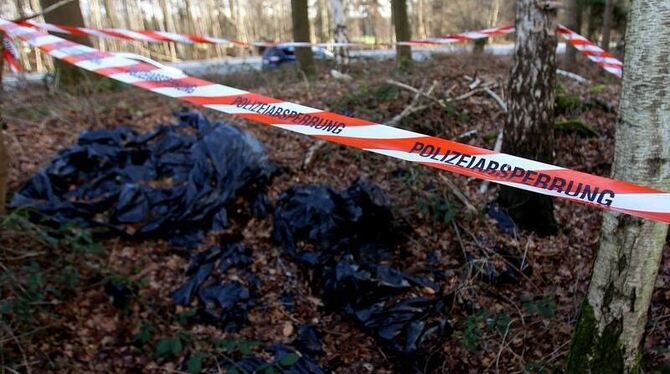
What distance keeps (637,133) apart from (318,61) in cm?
1196

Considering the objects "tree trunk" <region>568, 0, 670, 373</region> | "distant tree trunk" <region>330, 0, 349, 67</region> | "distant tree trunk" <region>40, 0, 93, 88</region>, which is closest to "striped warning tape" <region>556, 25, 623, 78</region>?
"tree trunk" <region>568, 0, 670, 373</region>

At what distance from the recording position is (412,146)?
213cm

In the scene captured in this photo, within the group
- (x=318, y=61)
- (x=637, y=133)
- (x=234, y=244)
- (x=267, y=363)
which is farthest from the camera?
(x=318, y=61)

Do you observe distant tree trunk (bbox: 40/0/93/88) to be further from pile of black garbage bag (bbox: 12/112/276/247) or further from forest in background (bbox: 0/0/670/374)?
pile of black garbage bag (bbox: 12/112/276/247)

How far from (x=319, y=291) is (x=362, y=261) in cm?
40

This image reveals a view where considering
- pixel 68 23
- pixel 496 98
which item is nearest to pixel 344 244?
pixel 496 98

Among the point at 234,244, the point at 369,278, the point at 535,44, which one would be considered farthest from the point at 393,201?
the point at 535,44

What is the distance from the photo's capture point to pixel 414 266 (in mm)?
3660

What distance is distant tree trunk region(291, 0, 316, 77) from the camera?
9836 millimetres

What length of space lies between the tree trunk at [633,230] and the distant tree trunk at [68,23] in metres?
7.58

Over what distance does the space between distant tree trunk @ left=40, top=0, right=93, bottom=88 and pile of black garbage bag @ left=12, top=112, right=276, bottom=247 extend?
3245 mm

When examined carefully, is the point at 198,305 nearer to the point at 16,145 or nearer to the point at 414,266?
the point at 414,266

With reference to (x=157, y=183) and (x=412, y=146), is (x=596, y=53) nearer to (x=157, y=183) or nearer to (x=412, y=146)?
(x=412, y=146)

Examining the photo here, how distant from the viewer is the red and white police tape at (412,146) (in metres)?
1.80
